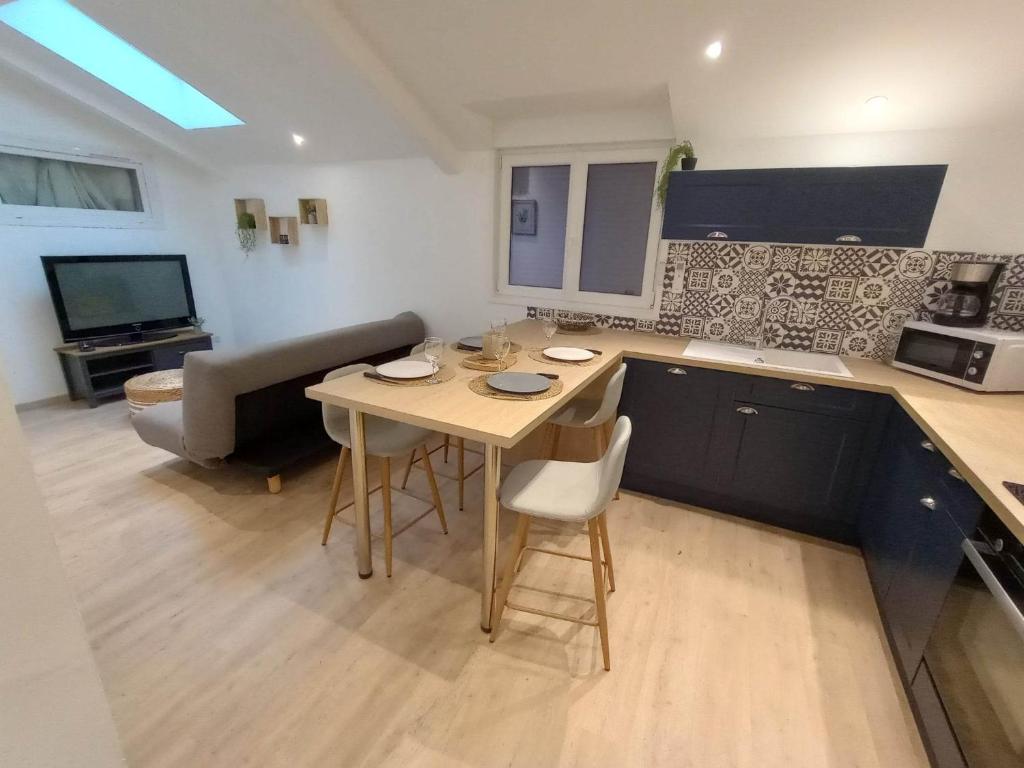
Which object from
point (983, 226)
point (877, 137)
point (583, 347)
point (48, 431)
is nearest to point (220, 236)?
point (48, 431)

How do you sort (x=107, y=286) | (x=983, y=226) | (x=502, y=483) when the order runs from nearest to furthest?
(x=502, y=483), (x=983, y=226), (x=107, y=286)

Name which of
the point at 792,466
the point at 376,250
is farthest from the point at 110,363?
the point at 792,466

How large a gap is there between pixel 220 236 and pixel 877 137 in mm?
5544

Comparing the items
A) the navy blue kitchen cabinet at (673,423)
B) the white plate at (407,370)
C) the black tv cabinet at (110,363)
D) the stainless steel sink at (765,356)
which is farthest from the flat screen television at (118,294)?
the stainless steel sink at (765,356)

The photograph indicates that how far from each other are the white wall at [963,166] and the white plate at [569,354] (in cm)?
152

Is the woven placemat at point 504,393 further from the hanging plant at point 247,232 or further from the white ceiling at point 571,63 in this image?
the hanging plant at point 247,232

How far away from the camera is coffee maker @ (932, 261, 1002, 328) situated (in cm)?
197

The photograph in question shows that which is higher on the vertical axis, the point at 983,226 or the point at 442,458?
the point at 983,226

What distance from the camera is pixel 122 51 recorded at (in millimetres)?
3576

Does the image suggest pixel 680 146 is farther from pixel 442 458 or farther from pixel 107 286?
pixel 107 286

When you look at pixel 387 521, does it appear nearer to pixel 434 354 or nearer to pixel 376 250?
pixel 434 354

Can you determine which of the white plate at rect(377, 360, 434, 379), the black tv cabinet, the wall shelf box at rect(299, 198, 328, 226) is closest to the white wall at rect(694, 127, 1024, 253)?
the white plate at rect(377, 360, 434, 379)

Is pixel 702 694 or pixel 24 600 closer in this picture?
pixel 24 600

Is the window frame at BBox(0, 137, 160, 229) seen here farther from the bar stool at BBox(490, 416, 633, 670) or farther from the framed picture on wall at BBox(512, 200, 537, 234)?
the bar stool at BBox(490, 416, 633, 670)
